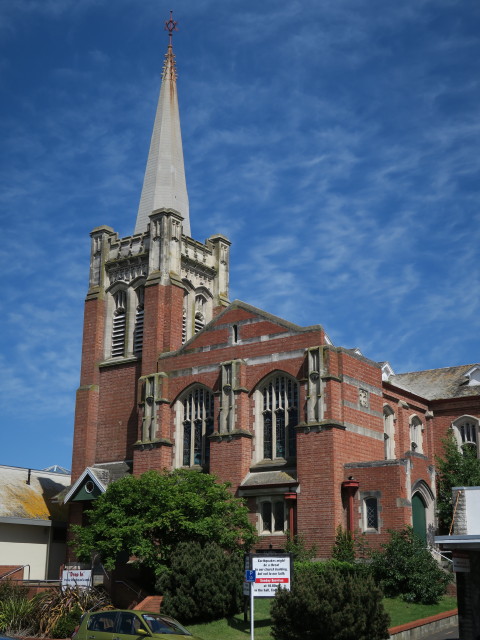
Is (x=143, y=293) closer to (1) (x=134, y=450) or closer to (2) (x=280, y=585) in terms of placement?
(1) (x=134, y=450)

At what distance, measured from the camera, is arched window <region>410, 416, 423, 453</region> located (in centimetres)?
4362

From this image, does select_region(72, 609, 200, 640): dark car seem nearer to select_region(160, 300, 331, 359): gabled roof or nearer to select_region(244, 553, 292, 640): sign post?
select_region(244, 553, 292, 640): sign post

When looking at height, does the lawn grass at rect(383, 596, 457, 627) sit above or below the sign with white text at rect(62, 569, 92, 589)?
below

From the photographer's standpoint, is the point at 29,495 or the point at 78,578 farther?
the point at 29,495

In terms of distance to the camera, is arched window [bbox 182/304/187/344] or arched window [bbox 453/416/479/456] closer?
arched window [bbox 453/416/479/456]

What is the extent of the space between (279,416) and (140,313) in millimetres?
12263

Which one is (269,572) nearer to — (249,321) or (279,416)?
(279,416)

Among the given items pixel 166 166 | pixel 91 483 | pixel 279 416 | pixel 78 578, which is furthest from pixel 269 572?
pixel 166 166

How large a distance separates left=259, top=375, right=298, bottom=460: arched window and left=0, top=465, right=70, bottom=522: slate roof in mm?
13147

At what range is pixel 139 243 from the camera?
4744cm

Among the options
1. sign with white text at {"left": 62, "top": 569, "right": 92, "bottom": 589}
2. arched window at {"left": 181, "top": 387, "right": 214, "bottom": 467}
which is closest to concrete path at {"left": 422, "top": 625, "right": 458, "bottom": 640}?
sign with white text at {"left": 62, "top": 569, "right": 92, "bottom": 589}

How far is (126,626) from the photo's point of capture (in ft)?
63.6

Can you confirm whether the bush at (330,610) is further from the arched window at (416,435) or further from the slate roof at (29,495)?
the slate roof at (29,495)

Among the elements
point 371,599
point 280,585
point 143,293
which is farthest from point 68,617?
point 143,293
